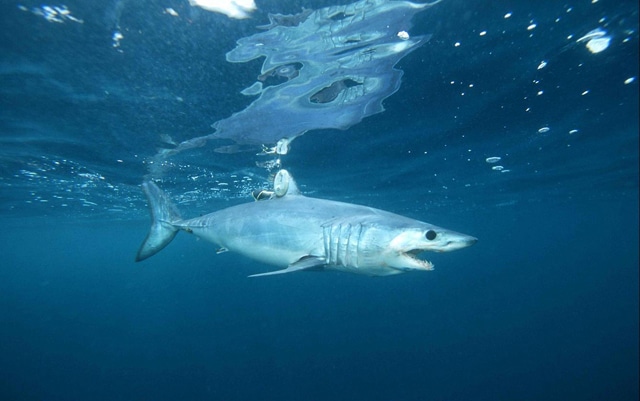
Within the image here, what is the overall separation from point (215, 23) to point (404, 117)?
6.92m

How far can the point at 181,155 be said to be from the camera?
1328 cm

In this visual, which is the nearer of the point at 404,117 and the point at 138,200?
the point at 404,117

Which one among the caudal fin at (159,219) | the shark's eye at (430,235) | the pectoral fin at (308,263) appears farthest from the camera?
the caudal fin at (159,219)

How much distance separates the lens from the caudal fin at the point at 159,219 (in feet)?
25.8

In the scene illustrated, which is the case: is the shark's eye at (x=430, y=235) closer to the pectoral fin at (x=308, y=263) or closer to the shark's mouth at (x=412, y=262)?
the shark's mouth at (x=412, y=262)

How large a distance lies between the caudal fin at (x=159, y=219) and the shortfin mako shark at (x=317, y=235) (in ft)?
0.09

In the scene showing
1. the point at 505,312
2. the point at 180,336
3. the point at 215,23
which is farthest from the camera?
the point at 505,312

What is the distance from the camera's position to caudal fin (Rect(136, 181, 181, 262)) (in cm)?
787

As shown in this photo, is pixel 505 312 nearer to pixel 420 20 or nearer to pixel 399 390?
pixel 399 390

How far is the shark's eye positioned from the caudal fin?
662 centimetres

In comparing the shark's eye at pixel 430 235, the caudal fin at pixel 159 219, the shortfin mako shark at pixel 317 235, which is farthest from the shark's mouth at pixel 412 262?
the caudal fin at pixel 159 219

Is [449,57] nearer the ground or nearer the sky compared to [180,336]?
nearer the sky

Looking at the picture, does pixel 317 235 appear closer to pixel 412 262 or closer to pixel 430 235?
pixel 412 262

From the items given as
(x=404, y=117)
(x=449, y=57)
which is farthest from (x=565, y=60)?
(x=404, y=117)
